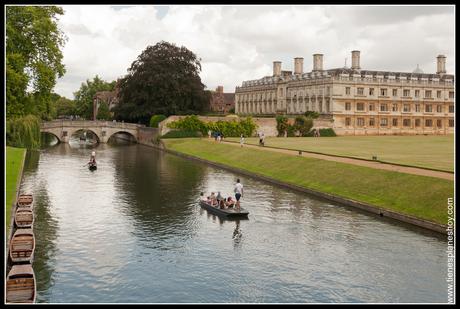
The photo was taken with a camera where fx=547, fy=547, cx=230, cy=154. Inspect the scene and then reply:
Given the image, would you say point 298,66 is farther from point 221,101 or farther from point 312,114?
point 221,101

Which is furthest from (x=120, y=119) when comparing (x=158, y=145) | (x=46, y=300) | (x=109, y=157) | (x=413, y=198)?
(x=46, y=300)

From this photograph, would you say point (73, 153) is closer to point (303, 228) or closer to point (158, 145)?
point (158, 145)

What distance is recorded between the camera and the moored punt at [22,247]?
18.6m

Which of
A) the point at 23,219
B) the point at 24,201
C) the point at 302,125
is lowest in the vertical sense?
the point at 23,219

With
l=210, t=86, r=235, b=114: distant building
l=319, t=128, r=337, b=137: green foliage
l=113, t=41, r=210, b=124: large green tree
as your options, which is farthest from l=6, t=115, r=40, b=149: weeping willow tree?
l=210, t=86, r=235, b=114: distant building

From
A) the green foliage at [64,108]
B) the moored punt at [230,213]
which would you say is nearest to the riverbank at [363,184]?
the moored punt at [230,213]

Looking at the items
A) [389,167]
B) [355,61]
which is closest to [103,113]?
[355,61]

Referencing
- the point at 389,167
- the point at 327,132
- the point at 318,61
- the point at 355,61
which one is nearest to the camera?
the point at 389,167

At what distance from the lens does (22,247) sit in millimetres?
19453

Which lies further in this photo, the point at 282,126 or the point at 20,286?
the point at 282,126

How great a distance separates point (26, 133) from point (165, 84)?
3008cm

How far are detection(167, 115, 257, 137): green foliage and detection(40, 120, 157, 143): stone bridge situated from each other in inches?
176

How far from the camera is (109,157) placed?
61.6 meters

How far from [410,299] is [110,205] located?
743 inches
